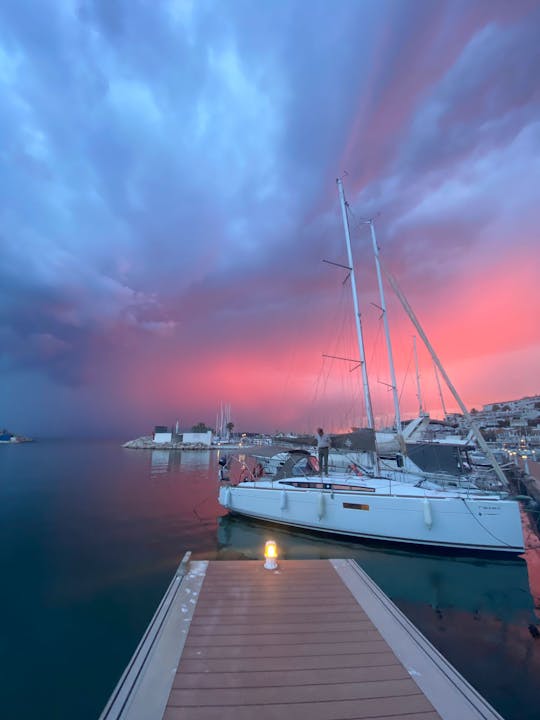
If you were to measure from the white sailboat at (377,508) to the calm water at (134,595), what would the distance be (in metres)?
0.63

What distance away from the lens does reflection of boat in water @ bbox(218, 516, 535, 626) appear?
25.7 feet

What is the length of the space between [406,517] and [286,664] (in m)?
8.53

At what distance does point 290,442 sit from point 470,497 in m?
7.62

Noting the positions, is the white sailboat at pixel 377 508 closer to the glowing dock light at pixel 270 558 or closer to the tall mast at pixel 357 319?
the tall mast at pixel 357 319

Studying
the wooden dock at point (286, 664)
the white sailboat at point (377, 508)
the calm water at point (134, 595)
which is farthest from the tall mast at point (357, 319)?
the wooden dock at point (286, 664)

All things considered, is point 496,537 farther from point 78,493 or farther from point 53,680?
point 78,493

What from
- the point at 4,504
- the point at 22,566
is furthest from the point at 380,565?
the point at 4,504

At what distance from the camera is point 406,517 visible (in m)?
10.6

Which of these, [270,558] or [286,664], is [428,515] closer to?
[270,558]

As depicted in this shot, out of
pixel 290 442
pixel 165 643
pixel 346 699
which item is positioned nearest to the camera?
pixel 346 699

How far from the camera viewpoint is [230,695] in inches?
124

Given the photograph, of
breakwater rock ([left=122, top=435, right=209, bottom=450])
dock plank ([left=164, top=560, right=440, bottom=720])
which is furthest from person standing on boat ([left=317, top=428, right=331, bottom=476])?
breakwater rock ([left=122, top=435, right=209, bottom=450])

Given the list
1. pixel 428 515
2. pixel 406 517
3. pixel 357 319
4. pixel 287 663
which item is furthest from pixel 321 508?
pixel 357 319

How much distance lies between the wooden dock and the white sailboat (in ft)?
19.6
